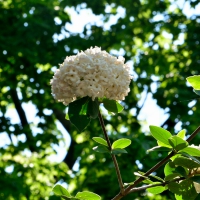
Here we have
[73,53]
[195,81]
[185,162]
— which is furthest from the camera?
[73,53]

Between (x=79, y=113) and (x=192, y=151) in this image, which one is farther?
(x=79, y=113)

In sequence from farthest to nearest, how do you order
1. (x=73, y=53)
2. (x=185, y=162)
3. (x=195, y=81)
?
1. (x=73, y=53)
2. (x=195, y=81)
3. (x=185, y=162)

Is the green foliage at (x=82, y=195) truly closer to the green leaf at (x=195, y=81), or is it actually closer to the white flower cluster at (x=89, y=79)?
the white flower cluster at (x=89, y=79)

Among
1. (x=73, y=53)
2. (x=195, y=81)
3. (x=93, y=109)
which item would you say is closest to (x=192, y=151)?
(x=195, y=81)

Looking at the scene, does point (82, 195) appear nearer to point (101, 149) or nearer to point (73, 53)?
point (101, 149)

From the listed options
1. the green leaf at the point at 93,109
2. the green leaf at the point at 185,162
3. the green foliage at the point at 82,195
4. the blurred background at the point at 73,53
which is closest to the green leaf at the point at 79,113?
the green leaf at the point at 93,109

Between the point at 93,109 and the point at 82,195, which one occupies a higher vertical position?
the point at 93,109
